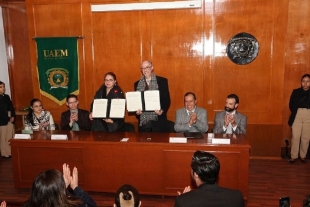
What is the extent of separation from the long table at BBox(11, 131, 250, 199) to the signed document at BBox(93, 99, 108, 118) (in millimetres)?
300

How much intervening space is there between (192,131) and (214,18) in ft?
7.07

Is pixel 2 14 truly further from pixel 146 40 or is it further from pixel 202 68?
pixel 202 68

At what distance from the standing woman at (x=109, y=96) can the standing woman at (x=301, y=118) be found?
286cm

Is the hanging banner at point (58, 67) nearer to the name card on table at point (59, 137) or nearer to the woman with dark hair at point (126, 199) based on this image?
the name card on table at point (59, 137)

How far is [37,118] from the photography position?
4.79 m

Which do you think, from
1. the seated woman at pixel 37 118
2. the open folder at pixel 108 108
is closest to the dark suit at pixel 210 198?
the open folder at pixel 108 108

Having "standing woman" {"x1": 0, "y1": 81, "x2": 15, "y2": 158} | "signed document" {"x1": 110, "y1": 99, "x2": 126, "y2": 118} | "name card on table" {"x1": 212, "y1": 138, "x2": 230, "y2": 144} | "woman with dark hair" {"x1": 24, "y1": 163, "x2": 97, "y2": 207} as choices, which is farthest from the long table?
"woman with dark hair" {"x1": 24, "y1": 163, "x2": 97, "y2": 207}

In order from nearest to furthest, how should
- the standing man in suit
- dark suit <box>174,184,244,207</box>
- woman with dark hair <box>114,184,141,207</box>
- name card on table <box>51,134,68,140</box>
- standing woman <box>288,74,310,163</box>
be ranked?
dark suit <box>174,184,244,207</box> → woman with dark hair <box>114,184,141,207</box> → name card on table <box>51,134,68,140</box> → the standing man in suit → standing woman <box>288,74,310,163</box>

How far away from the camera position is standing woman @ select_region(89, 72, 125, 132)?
14.8 ft

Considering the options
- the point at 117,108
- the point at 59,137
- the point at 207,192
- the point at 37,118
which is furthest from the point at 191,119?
the point at 207,192

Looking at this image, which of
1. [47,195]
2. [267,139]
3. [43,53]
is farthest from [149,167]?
[43,53]

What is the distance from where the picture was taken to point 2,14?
673cm

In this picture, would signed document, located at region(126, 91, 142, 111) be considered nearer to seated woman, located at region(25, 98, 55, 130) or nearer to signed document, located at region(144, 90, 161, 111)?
signed document, located at region(144, 90, 161, 111)

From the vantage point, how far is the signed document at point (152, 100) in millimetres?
4461
